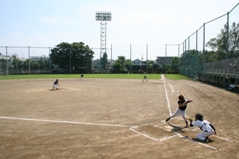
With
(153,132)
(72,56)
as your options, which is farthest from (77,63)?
(153,132)

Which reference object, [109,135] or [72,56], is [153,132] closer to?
[109,135]

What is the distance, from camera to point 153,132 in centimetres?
764

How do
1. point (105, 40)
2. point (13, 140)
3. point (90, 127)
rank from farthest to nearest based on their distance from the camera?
point (105, 40), point (90, 127), point (13, 140)

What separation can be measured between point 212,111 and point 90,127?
6980 mm

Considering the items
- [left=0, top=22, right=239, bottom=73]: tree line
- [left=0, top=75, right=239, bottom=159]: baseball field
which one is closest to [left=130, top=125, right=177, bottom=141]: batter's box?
[left=0, top=75, right=239, bottom=159]: baseball field

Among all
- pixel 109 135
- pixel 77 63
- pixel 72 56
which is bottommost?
pixel 109 135

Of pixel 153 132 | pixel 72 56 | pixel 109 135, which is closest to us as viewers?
pixel 109 135

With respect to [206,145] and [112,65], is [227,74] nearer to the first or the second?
[206,145]

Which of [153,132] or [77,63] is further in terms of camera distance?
[77,63]

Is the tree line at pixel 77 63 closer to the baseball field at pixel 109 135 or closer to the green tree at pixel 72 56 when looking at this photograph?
the green tree at pixel 72 56

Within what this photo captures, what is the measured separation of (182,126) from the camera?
861 centimetres

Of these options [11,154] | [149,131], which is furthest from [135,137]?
[11,154]

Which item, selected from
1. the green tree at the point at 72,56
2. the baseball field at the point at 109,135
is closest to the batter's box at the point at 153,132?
the baseball field at the point at 109,135

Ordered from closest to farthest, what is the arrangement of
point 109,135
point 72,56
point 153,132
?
point 109,135, point 153,132, point 72,56
